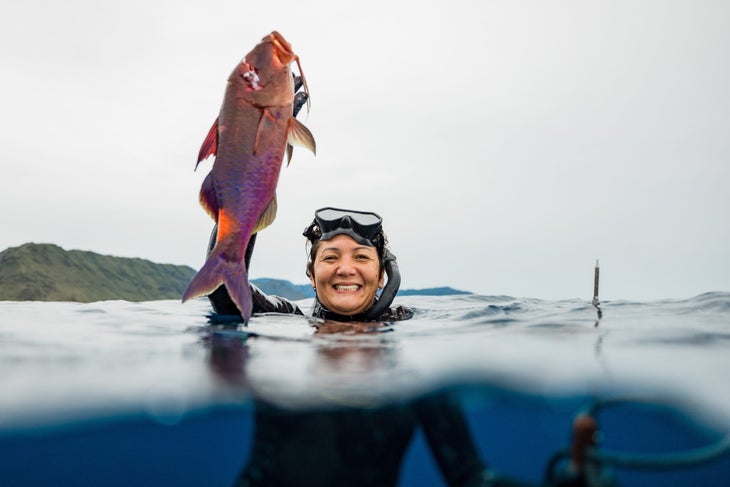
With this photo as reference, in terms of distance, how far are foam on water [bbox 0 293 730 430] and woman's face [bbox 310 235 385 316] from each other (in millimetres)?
400

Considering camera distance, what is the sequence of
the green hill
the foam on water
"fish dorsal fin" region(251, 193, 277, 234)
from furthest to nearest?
the green hill, the foam on water, "fish dorsal fin" region(251, 193, 277, 234)

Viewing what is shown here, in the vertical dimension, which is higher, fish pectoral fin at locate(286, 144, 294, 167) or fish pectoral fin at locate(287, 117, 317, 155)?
fish pectoral fin at locate(287, 117, 317, 155)

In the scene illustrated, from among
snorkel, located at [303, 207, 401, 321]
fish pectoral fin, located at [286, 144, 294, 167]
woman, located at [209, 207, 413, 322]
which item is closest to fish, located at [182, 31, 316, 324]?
fish pectoral fin, located at [286, 144, 294, 167]

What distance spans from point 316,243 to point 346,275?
0.73 m

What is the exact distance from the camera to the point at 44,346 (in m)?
5.79

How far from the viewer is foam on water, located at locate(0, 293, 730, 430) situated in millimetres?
4855

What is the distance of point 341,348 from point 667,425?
12.4 ft

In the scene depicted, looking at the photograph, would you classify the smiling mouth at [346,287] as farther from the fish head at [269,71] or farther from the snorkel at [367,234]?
the fish head at [269,71]

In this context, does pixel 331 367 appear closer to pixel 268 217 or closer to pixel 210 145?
pixel 268 217

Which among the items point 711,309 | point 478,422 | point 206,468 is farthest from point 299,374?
point 711,309

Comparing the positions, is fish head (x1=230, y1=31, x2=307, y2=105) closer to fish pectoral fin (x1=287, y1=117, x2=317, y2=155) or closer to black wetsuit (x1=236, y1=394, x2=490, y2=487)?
fish pectoral fin (x1=287, y1=117, x2=317, y2=155)

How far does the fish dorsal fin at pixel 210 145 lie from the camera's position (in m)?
4.05

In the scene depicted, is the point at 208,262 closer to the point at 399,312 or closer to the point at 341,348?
the point at 341,348

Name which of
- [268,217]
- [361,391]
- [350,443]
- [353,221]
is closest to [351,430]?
[350,443]
